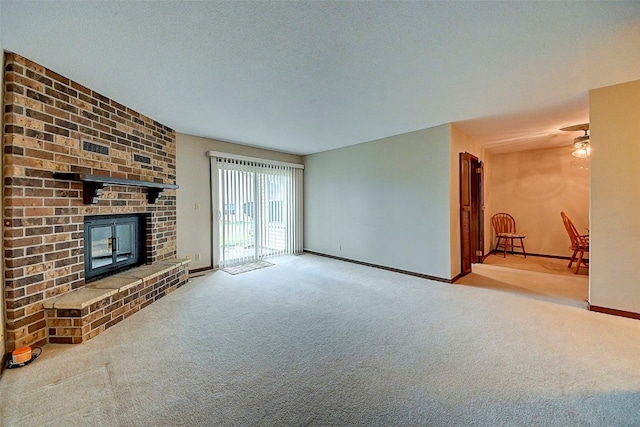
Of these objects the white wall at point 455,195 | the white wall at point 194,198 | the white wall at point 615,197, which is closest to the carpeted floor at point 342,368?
the white wall at point 615,197

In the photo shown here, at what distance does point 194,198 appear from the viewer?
14.7ft

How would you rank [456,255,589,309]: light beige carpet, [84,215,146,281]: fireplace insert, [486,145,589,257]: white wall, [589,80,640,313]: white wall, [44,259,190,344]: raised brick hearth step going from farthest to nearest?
[486,145,589,257]: white wall → [456,255,589,309]: light beige carpet → [84,215,146,281]: fireplace insert → [589,80,640,313]: white wall → [44,259,190,344]: raised brick hearth step

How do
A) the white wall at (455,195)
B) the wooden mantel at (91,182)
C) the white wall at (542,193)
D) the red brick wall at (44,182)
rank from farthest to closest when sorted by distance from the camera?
the white wall at (542,193), the white wall at (455,195), the wooden mantel at (91,182), the red brick wall at (44,182)

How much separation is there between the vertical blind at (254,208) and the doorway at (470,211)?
3404mm

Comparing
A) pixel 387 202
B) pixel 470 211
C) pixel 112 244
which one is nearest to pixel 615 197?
pixel 470 211

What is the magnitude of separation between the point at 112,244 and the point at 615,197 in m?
5.50

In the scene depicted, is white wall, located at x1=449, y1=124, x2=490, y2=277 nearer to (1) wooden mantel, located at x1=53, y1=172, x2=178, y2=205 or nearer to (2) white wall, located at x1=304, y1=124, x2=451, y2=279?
(2) white wall, located at x1=304, y1=124, x2=451, y2=279

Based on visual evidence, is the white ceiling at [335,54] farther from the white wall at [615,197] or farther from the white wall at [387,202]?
the white wall at [387,202]

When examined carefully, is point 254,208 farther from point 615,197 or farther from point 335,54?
point 615,197

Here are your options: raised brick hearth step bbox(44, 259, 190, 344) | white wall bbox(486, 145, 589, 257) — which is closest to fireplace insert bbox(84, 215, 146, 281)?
raised brick hearth step bbox(44, 259, 190, 344)

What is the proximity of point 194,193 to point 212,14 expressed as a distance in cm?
334

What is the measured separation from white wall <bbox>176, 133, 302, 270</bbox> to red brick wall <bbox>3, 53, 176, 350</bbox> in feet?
4.15

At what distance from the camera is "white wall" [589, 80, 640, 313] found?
2.63m

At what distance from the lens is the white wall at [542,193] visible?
5273 millimetres
